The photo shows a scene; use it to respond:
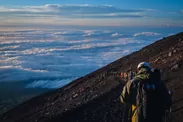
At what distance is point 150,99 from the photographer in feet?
20.5

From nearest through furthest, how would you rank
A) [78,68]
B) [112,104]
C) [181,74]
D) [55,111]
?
[112,104]
[181,74]
[55,111]
[78,68]

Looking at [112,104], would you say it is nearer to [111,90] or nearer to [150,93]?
[111,90]

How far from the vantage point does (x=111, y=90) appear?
15.0 m

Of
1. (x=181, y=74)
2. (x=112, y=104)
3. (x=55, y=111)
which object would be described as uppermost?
(x=181, y=74)

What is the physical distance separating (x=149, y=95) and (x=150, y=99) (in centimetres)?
8

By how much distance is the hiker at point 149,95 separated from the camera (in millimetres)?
6250

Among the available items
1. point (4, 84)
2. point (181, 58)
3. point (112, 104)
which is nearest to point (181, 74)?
point (181, 58)

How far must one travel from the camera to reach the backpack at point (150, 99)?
6246 millimetres

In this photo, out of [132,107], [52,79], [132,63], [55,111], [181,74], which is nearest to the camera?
[132,107]

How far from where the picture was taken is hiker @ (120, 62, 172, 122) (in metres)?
6.25

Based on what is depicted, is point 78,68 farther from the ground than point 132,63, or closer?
closer

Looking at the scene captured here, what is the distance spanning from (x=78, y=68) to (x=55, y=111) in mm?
116896

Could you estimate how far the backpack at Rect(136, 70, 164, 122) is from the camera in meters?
6.25

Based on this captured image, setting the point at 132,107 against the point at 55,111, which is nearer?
the point at 132,107
